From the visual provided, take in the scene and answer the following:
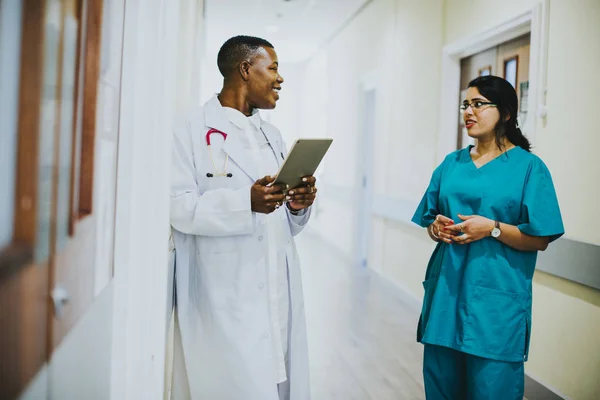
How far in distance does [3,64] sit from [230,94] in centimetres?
113

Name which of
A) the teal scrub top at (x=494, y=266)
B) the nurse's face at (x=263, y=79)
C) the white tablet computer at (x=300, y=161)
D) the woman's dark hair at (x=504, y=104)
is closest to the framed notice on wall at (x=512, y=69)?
the woman's dark hair at (x=504, y=104)

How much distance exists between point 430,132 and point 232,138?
2.86 metres

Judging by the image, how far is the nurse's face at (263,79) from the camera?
1.54 metres

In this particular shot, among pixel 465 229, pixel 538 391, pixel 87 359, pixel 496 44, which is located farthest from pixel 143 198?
pixel 496 44

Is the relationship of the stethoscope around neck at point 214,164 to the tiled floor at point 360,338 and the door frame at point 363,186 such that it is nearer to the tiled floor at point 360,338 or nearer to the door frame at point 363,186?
the tiled floor at point 360,338

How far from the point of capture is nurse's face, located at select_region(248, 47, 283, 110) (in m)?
1.54

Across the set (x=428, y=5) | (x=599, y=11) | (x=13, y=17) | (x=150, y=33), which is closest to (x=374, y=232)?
(x=428, y=5)

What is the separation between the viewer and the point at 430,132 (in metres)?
4.05

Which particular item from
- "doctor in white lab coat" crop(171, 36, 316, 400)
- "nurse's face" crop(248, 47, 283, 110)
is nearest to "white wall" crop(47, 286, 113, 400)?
"doctor in white lab coat" crop(171, 36, 316, 400)

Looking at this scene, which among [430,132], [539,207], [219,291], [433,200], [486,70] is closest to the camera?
[219,291]

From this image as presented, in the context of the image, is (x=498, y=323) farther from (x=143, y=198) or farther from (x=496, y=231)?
(x=143, y=198)

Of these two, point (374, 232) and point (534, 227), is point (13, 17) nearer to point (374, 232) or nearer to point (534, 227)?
point (534, 227)

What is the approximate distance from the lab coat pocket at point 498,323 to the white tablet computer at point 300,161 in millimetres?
772

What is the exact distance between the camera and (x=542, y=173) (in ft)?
5.53
